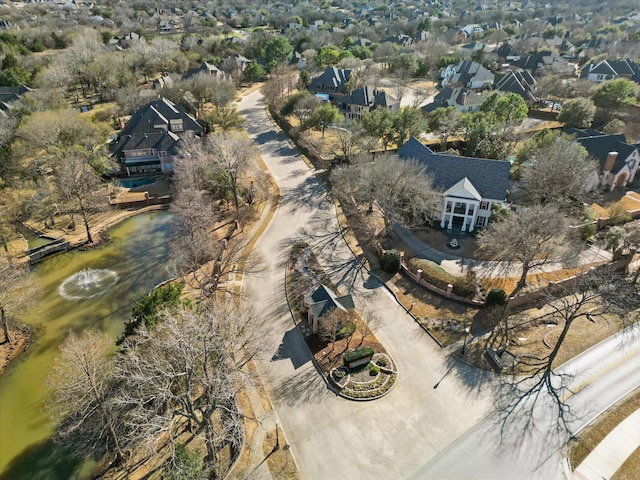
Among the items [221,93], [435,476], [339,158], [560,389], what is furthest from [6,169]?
[560,389]

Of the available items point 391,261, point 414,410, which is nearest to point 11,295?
point 414,410

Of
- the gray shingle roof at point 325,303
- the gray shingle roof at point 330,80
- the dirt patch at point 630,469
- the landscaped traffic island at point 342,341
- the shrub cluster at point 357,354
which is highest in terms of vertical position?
the gray shingle roof at point 330,80

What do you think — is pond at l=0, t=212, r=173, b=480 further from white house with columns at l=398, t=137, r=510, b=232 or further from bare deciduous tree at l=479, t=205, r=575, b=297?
bare deciduous tree at l=479, t=205, r=575, b=297

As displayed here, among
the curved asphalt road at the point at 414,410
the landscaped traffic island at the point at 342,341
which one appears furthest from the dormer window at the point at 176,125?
the landscaped traffic island at the point at 342,341

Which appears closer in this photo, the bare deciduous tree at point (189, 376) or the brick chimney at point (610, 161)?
the bare deciduous tree at point (189, 376)

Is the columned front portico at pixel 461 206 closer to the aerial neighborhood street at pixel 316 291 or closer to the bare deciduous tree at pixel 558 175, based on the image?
the aerial neighborhood street at pixel 316 291

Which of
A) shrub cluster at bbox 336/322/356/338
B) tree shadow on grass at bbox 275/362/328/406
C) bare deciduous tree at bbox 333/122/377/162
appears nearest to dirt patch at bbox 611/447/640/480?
tree shadow on grass at bbox 275/362/328/406

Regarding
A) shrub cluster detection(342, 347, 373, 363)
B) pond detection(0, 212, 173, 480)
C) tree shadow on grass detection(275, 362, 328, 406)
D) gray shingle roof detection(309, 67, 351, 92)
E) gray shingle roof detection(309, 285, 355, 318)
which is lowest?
pond detection(0, 212, 173, 480)
